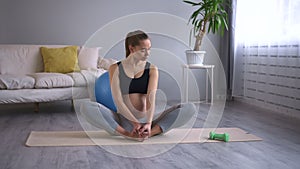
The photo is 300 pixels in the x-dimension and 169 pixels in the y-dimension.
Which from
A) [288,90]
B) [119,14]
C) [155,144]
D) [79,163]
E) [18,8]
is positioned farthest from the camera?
[119,14]

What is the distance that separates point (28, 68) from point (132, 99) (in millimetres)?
1970

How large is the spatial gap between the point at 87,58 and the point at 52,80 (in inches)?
26.3

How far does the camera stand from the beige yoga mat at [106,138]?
2.44 meters

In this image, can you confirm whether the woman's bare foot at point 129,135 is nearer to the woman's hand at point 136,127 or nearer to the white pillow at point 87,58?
the woman's hand at point 136,127

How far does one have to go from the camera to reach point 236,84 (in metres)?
4.62

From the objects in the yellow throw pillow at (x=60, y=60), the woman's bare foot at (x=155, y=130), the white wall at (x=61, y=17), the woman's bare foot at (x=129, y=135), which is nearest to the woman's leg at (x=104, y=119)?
the woman's bare foot at (x=129, y=135)

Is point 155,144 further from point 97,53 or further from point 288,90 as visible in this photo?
point 97,53

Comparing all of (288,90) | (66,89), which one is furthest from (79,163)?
(288,90)

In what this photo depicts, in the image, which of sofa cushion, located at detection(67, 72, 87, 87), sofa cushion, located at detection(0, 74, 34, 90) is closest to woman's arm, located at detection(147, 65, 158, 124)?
sofa cushion, located at detection(67, 72, 87, 87)

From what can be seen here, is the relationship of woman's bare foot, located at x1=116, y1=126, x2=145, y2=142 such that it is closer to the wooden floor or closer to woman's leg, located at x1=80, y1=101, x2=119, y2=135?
woman's leg, located at x1=80, y1=101, x2=119, y2=135

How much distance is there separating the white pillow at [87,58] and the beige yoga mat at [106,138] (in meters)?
1.44

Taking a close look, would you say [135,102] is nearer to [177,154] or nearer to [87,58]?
[177,154]

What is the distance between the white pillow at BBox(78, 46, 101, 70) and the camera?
4141mm

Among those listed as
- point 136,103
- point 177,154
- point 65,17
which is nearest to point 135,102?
point 136,103
